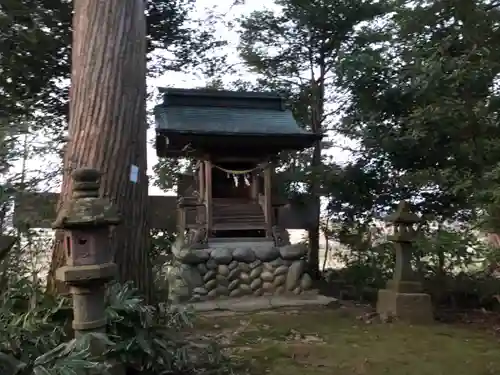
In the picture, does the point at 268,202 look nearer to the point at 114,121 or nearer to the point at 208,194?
the point at 208,194

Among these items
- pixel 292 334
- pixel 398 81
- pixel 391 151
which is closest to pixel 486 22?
pixel 398 81

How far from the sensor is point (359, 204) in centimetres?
827

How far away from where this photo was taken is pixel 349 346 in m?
4.48

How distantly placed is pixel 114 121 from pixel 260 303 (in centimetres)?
420

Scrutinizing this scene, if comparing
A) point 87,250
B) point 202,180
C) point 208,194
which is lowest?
point 87,250

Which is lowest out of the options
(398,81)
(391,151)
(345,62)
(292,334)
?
(292,334)

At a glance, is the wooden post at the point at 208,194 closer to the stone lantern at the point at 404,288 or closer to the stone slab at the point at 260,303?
the stone slab at the point at 260,303

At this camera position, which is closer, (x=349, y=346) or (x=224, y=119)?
(x=349, y=346)

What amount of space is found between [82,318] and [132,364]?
553 millimetres

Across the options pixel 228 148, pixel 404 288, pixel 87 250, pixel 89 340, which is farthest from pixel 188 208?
pixel 89 340

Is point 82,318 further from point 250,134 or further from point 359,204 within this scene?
point 359,204

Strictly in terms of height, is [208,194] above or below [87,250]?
above

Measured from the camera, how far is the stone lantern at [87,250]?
8.74 ft

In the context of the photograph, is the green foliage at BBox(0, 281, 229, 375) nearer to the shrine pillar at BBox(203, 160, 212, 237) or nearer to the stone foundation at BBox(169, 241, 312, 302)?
the stone foundation at BBox(169, 241, 312, 302)
